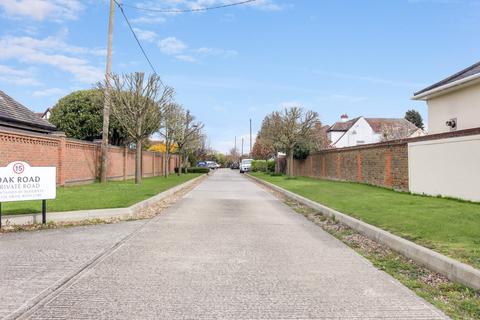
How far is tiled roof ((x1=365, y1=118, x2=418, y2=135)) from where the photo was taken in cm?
5653

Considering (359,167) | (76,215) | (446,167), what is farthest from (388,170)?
(76,215)

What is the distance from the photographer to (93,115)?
35.8 metres

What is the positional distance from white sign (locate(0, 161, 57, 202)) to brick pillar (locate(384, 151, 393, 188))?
1365 cm

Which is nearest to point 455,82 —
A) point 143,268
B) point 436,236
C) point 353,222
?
point 353,222

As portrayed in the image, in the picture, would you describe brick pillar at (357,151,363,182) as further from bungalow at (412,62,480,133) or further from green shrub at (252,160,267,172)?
green shrub at (252,160,267,172)

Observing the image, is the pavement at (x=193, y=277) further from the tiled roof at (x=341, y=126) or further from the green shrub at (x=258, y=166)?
the tiled roof at (x=341, y=126)

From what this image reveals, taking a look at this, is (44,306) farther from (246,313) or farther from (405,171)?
(405,171)

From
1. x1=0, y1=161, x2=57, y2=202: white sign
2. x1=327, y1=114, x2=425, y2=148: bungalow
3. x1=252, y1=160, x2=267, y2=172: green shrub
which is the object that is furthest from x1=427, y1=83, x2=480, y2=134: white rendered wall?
x1=252, y1=160, x2=267, y2=172: green shrub

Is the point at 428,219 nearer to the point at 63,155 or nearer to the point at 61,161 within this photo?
the point at 61,161

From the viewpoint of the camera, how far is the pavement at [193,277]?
474cm

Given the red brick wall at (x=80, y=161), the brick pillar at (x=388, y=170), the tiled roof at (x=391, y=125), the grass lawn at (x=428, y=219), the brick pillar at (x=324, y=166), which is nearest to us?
the grass lawn at (x=428, y=219)

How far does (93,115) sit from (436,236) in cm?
3186

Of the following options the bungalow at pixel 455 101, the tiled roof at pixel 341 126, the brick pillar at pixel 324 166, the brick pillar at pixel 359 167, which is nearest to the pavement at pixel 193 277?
the bungalow at pixel 455 101

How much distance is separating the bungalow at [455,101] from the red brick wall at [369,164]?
6.69 ft
